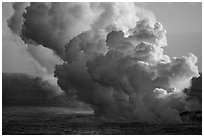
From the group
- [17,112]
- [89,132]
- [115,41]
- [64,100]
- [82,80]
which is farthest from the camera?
[64,100]

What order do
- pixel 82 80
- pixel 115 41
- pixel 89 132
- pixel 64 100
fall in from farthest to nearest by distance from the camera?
pixel 64 100
pixel 82 80
pixel 115 41
pixel 89 132

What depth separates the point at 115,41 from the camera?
76000 mm

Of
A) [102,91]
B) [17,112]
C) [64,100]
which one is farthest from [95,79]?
[64,100]

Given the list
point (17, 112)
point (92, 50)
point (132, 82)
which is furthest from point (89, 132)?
point (17, 112)

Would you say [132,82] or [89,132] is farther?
[132,82]

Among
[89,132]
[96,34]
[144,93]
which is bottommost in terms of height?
[89,132]

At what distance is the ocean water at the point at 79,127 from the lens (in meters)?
67.5

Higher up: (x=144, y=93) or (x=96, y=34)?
(x=96, y=34)

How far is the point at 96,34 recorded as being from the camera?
8256cm

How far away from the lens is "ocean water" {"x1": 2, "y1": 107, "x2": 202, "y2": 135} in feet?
221

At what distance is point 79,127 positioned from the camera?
242 ft

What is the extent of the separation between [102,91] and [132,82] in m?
9.64

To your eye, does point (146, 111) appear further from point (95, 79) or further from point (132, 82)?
point (95, 79)

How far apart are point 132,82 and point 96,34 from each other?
469 inches
